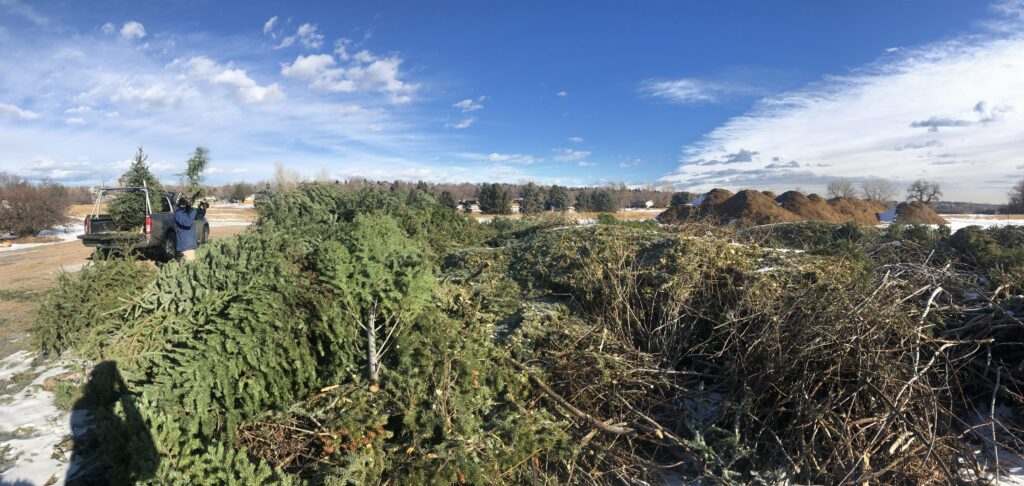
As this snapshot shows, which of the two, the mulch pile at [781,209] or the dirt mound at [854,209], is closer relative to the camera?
the mulch pile at [781,209]

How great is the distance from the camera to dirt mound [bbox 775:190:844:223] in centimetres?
1812

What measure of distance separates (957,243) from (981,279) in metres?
2.52

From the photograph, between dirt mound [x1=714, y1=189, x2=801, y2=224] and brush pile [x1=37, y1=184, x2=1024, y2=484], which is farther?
dirt mound [x1=714, y1=189, x2=801, y2=224]

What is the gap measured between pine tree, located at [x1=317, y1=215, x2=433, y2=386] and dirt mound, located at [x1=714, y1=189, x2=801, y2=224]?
1396 centimetres

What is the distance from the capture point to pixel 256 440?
3244mm

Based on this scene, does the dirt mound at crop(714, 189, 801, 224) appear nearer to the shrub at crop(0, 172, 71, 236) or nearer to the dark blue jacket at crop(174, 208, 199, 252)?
the dark blue jacket at crop(174, 208, 199, 252)

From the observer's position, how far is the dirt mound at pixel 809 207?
18.1 m

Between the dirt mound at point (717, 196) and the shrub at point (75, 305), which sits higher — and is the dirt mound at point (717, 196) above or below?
above

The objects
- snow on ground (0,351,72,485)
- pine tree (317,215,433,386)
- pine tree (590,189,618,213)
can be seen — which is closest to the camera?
snow on ground (0,351,72,485)

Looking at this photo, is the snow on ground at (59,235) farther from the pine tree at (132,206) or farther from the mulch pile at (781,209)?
the mulch pile at (781,209)

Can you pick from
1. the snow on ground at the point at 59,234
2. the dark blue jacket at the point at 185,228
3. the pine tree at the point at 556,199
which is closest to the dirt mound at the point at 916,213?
the pine tree at the point at 556,199

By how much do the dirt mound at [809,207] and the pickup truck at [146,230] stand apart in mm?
19311

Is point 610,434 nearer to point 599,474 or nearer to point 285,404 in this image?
point 599,474

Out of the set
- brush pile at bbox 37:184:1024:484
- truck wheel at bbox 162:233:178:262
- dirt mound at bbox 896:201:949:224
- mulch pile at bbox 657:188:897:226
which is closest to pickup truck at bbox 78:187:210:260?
truck wheel at bbox 162:233:178:262
